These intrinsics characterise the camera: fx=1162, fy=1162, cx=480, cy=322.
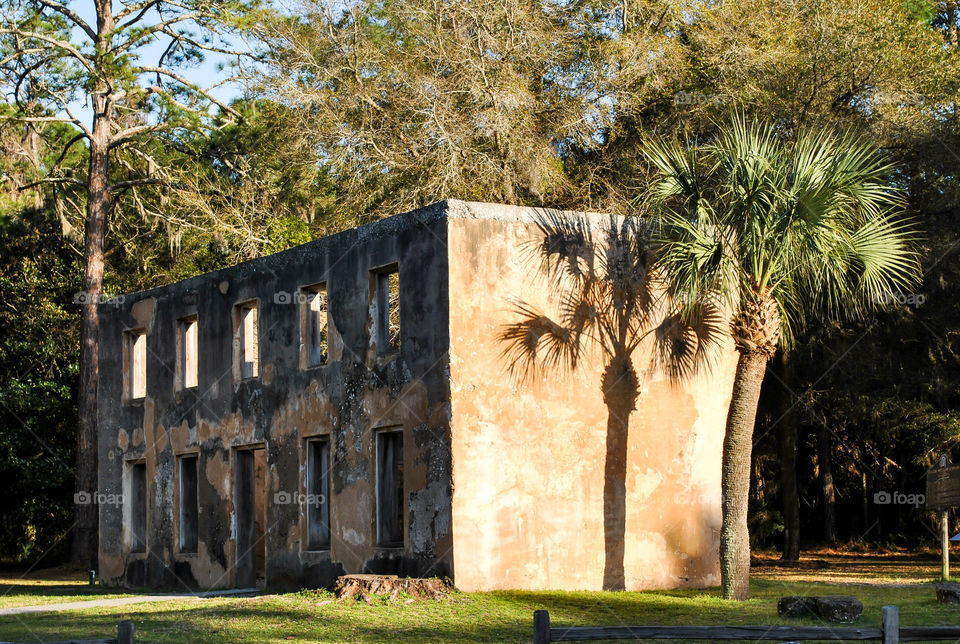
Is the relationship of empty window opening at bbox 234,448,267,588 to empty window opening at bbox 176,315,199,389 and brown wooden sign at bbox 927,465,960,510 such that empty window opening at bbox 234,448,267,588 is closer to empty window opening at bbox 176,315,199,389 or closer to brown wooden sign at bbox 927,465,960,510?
empty window opening at bbox 176,315,199,389

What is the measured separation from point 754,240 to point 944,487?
504 centimetres

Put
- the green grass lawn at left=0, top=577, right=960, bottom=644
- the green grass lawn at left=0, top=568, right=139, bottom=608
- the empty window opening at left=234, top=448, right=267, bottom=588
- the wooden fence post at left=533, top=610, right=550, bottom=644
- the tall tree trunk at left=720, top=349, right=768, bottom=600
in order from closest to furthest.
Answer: the wooden fence post at left=533, top=610, right=550, bottom=644, the green grass lawn at left=0, top=577, right=960, bottom=644, the tall tree trunk at left=720, top=349, right=768, bottom=600, the green grass lawn at left=0, top=568, right=139, bottom=608, the empty window opening at left=234, top=448, right=267, bottom=588

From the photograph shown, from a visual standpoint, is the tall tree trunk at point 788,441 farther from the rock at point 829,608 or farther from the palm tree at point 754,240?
the rock at point 829,608

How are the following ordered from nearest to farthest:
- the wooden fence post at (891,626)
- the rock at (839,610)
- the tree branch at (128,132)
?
the wooden fence post at (891,626) < the rock at (839,610) < the tree branch at (128,132)

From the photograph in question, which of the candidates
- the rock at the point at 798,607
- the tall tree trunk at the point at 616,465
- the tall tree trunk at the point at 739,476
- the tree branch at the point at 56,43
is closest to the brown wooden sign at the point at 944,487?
the tall tree trunk at the point at 739,476

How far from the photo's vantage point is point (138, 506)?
906 inches

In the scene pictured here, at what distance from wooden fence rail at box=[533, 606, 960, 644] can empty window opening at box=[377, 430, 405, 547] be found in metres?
8.18

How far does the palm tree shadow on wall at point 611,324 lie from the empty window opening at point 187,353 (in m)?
7.74

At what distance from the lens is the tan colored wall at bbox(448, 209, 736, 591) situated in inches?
632

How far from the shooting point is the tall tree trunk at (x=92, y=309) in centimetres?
2875

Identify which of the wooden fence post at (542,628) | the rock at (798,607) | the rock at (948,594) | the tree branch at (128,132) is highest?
the tree branch at (128,132)

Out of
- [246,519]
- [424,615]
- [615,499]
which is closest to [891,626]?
[424,615]

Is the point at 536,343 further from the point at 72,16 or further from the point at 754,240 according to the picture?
the point at 72,16

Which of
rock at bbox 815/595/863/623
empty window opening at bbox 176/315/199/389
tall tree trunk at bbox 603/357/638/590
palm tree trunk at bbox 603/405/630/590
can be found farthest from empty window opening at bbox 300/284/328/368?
rock at bbox 815/595/863/623
